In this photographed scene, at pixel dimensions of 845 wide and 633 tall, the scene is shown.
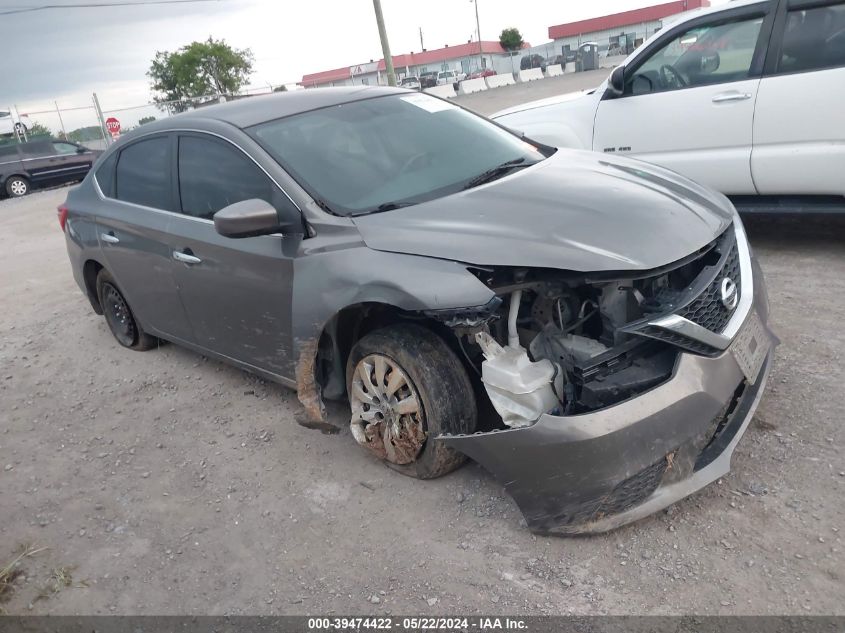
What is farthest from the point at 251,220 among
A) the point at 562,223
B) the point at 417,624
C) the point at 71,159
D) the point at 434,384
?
the point at 71,159

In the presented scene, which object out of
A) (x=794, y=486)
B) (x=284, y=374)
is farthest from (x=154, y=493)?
(x=794, y=486)

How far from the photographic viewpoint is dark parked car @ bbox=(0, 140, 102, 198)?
1941cm

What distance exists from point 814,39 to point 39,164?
2032cm

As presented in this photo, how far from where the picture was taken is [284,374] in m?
3.65

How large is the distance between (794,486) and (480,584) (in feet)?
4.41

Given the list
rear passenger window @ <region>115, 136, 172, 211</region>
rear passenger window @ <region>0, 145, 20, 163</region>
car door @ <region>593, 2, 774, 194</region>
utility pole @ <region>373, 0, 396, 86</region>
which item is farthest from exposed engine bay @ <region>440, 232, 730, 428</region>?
utility pole @ <region>373, 0, 396, 86</region>

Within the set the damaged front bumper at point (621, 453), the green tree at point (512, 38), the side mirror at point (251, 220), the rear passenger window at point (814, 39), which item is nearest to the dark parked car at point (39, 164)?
the side mirror at point (251, 220)

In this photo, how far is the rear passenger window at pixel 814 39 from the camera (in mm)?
4703

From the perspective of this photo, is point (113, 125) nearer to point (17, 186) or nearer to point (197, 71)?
point (17, 186)

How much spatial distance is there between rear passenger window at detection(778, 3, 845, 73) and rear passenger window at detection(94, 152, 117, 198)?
15.6 feet

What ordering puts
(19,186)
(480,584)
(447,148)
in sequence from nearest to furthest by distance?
(480,584) < (447,148) < (19,186)

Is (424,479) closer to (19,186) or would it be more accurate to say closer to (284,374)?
(284,374)

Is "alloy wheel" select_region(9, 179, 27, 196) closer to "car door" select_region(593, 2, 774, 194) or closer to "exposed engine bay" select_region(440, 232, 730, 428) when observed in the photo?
"car door" select_region(593, 2, 774, 194)

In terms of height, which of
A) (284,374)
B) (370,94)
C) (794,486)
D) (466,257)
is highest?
(370,94)
